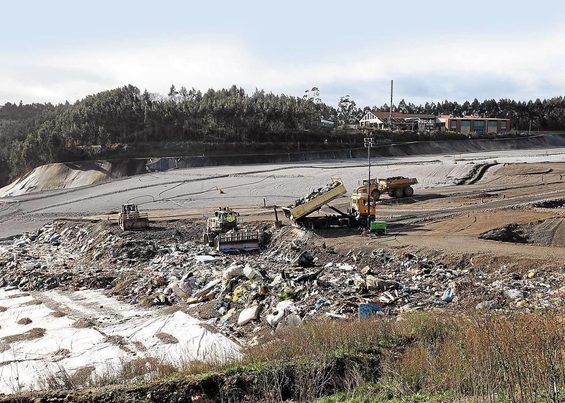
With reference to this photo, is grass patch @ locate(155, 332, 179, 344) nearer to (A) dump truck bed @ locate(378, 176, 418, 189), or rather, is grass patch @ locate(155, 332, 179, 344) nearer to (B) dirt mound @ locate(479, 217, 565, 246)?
(B) dirt mound @ locate(479, 217, 565, 246)

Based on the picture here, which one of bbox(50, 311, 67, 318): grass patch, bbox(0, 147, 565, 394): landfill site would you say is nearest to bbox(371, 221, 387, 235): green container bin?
bbox(0, 147, 565, 394): landfill site

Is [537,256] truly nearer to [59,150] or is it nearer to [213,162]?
[213,162]

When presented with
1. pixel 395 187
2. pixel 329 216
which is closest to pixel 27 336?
pixel 329 216

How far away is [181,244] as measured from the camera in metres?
28.6

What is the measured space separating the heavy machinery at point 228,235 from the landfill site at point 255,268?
0.20 ft

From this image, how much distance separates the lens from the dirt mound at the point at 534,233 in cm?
2349

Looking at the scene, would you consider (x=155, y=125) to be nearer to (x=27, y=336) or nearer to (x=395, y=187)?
(x=395, y=187)

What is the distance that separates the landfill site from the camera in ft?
51.4

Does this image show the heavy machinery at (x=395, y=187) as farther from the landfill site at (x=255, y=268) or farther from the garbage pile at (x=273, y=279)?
the garbage pile at (x=273, y=279)

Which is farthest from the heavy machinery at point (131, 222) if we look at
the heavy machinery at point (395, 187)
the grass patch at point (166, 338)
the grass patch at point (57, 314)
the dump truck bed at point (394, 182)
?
the grass patch at point (166, 338)

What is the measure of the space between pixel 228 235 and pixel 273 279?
22.3 feet

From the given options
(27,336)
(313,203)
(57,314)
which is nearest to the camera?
(27,336)

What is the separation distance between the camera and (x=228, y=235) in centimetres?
2631

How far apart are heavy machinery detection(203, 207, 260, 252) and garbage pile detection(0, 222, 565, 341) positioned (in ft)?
1.87
